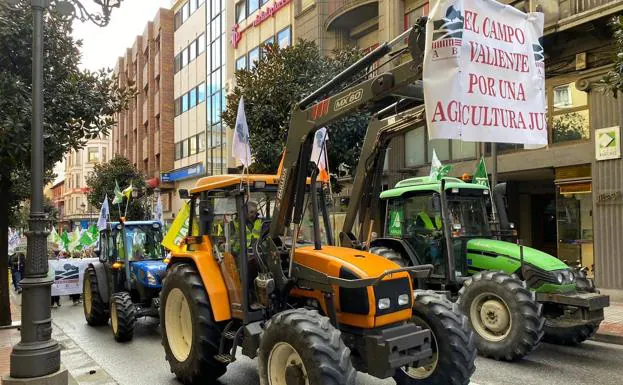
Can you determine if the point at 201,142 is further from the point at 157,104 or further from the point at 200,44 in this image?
the point at 157,104

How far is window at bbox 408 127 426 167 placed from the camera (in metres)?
17.7

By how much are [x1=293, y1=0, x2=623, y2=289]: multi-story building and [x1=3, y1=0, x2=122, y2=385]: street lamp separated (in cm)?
1145

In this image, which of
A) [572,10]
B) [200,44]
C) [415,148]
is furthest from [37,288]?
[200,44]

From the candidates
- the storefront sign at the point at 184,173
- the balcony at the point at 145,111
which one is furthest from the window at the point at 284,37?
the balcony at the point at 145,111

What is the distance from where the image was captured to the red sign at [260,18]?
26.4 meters

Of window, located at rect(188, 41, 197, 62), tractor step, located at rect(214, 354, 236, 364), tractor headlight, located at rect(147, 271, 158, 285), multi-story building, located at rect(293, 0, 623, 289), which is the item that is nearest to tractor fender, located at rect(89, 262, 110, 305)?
tractor headlight, located at rect(147, 271, 158, 285)

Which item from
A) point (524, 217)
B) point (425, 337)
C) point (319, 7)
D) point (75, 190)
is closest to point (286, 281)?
point (425, 337)

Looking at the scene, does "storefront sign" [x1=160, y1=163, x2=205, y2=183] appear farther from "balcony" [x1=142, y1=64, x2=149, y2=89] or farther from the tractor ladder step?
the tractor ladder step

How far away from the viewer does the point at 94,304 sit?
11.0 m

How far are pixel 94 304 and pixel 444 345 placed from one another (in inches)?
328

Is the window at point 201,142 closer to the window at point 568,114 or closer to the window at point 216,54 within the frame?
the window at point 216,54

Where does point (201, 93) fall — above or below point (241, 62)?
below

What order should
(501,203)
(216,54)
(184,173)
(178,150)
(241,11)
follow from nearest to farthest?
(501,203), (241,11), (216,54), (184,173), (178,150)

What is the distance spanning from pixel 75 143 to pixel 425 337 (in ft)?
22.8
